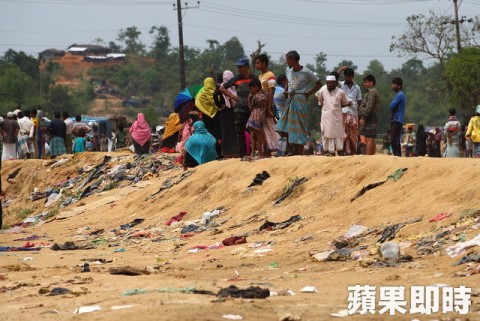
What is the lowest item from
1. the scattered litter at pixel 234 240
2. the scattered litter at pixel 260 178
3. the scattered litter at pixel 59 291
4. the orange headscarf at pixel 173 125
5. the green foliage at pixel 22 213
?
the green foliage at pixel 22 213

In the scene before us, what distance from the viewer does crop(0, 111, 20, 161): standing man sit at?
1032 inches

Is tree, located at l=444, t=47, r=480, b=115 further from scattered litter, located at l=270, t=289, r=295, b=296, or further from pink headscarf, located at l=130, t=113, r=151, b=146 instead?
scattered litter, located at l=270, t=289, r=295, b=296

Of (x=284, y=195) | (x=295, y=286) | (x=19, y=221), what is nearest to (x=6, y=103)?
(x=19, y=221)

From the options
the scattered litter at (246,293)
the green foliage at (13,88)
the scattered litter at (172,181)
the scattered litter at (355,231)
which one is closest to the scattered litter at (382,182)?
the scattered litter at (355,231)

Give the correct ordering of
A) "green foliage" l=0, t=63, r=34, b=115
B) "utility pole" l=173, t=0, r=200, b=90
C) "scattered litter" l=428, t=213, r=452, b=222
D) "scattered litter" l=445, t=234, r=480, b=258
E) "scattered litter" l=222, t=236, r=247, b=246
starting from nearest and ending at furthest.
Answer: "scattered litter" l=445, t=234, r=480, b=258 < "scattered litter" l=428, t=213, r=452, b=222 < "scattered litter" l=222, t=236, r=247, b=246 < "utility pole" l=173, t=0, r=200, b=90 < "green foliage" l=0, t=63, r=34, b=115

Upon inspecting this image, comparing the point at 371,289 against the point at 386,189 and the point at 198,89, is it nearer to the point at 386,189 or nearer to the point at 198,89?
the point at 386,189

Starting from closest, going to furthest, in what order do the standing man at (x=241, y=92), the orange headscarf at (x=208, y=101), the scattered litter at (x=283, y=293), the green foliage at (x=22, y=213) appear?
the scattered litter at (x=283, y=293) < the standing man at (x=241, y=92) < the orange headscarf at (x=208, y=101) < the green foliage at (x=22, y=213)

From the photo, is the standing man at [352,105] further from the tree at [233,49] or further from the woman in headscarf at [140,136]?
the tree at [233,49]

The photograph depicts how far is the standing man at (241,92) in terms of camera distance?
686 inches

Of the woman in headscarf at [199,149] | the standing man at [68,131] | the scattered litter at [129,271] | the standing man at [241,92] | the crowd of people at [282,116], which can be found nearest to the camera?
the scattered litter at [129,271]

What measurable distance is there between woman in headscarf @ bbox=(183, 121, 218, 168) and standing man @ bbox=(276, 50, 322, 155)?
2720mm

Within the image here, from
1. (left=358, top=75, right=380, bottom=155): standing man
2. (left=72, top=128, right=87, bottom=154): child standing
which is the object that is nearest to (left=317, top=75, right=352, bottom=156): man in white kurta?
(left=358, top=75, right=380, bottom=155): standing man

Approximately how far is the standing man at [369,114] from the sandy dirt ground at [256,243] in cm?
136

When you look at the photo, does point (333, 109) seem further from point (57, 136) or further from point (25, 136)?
point (25, 136)
